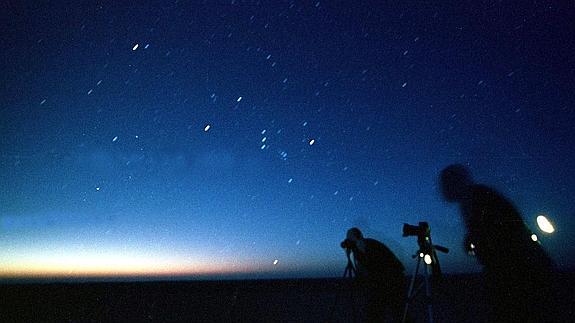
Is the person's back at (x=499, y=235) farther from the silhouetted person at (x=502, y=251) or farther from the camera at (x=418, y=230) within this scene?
the camera at (x=418, y=230)

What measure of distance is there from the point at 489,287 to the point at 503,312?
201 millimetres

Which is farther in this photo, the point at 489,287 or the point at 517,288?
the point at 489,287

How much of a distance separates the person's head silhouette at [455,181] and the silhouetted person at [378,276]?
1.70m

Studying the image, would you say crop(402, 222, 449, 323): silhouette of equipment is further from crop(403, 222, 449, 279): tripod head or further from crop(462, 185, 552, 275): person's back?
crop(462, 185, 552, 275): person's back

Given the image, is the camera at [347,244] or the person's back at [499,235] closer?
the person's back at [499,235]

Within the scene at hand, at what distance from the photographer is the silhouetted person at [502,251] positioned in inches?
95.4

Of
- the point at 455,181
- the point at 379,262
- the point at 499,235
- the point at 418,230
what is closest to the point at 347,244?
the point at 379,262

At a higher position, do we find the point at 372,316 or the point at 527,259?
the point at 527,259

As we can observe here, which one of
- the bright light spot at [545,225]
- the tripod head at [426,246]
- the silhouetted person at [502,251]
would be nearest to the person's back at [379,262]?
the tripod head at [426,246]

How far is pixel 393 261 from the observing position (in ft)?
14.5

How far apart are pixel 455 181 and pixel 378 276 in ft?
6.13

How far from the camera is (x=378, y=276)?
426 centimetres

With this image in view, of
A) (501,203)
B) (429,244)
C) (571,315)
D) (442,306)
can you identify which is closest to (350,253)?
(429,244)

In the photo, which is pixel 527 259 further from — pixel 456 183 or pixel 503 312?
pixel 456 183
